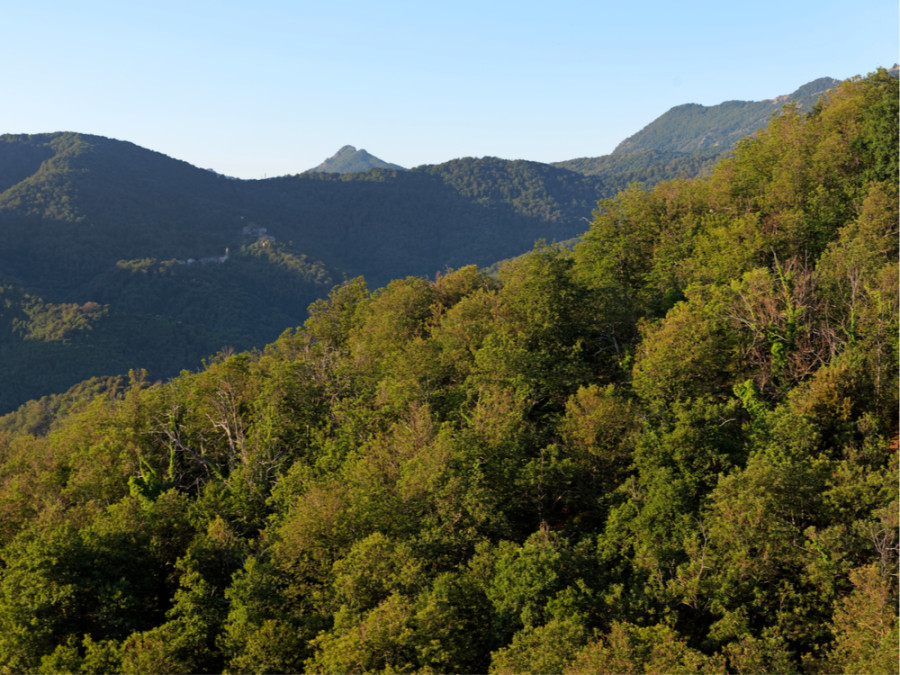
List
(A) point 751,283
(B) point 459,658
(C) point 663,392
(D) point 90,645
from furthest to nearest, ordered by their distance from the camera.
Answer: (A) point 751,283
(C) point 663,392
(D) point 90,645
(B) point 459,658

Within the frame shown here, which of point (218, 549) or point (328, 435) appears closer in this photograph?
point (218, 549)

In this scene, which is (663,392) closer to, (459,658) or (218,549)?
(459,658)

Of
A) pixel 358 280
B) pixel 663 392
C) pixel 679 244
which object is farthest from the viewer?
pixel 358 280

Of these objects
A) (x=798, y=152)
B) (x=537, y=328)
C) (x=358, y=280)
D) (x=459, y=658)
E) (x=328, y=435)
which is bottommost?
(x=459, y=658)

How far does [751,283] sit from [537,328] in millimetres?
14059

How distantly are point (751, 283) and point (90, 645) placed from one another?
134ft

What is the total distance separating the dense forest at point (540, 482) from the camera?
1087 inches

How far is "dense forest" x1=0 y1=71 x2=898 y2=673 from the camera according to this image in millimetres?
27609

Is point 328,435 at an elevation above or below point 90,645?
above

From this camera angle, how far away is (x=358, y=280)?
230 ft

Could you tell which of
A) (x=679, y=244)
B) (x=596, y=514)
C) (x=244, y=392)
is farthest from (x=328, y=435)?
(x=679, y=244)

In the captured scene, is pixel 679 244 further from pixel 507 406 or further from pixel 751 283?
pixel 507 406

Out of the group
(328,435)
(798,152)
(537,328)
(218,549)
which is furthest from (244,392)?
(798,152)

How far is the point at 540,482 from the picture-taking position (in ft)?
117
